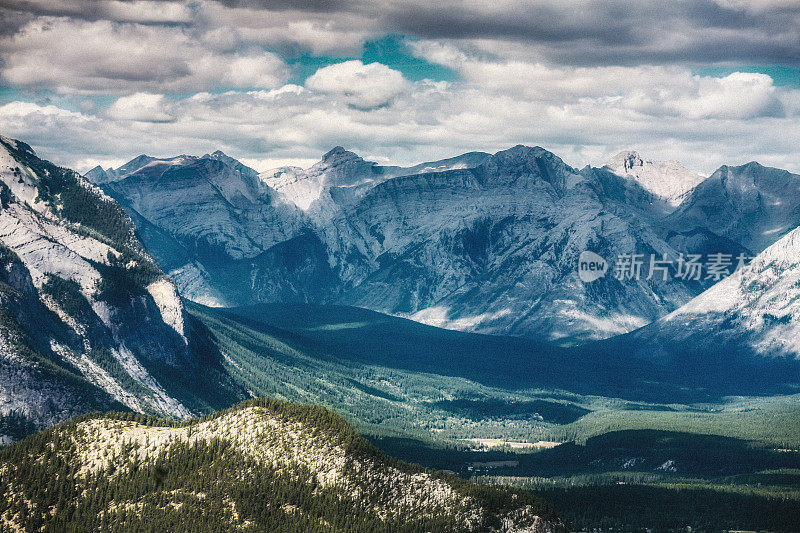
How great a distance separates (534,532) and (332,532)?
3413 cm

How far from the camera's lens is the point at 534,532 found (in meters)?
200

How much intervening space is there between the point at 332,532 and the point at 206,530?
2112 cm

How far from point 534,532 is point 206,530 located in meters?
55.2

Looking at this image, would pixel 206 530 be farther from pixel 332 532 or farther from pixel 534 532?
pixel 534 532

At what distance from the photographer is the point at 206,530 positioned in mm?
198500

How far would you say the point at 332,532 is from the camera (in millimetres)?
199875

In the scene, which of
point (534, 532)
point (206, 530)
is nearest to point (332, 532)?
point (206, 530)
